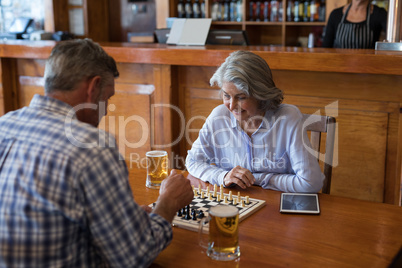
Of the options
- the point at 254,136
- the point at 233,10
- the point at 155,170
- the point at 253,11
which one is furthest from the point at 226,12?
the point at 155,170

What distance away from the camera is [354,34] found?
418cm

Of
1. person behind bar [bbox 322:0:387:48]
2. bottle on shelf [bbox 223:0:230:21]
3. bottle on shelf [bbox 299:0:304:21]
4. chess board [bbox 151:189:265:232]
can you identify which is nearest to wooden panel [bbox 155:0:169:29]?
bottle on shelf [bbox 223:0:230:21]

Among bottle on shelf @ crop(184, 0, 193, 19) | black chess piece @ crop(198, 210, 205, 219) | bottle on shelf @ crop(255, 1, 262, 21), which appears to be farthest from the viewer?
bottle on shelf @ crop(184, 0, 193, 19)

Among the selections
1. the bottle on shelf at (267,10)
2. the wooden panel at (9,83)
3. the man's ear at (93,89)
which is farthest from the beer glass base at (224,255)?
the bottle on shelf at (267,10)

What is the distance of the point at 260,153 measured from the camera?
2018mm

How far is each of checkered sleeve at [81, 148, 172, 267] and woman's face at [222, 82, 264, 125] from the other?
0.94m

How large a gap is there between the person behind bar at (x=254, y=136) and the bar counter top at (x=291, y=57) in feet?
2.25

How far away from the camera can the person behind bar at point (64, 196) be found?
1014mm

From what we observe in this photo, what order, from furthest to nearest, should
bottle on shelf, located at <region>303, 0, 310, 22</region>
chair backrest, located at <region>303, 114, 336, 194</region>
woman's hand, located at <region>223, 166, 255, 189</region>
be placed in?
bottle on shelf, located at <region>303, 0, 310, 22</region> < chair backrest, located at <region>303, 114, 336, 194</region> < woman's hand, located at <region>223, 166, 255, 189</region>

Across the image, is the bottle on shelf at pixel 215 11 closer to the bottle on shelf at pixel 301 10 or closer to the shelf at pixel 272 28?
the shelf at pixel 272 28

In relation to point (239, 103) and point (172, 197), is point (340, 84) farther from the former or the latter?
point (172, 197)

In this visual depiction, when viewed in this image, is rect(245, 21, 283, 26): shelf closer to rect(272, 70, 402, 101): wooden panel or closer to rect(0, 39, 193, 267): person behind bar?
rect(272, 70, 402, 101): wooden panel

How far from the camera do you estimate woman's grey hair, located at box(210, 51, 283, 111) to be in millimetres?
1920

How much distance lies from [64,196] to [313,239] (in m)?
0.69
